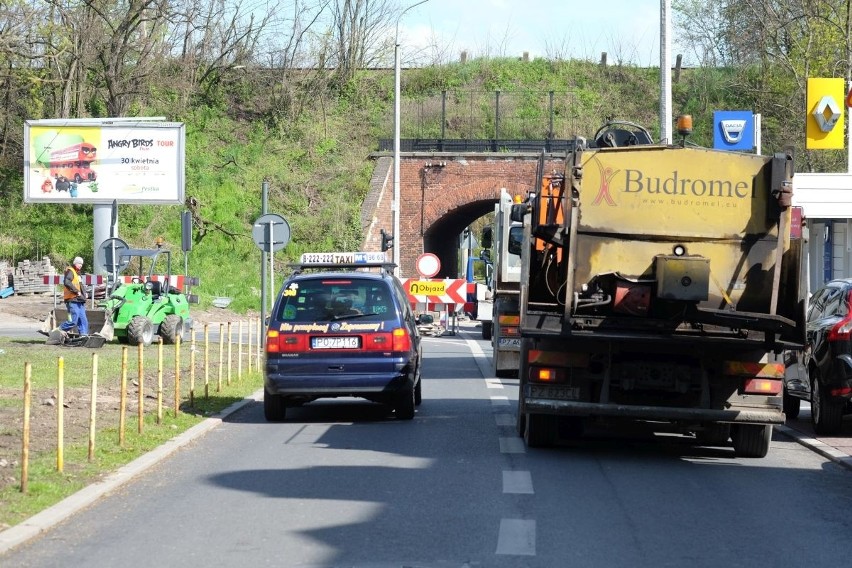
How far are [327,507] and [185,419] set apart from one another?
582 cm

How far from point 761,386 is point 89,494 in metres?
6.05

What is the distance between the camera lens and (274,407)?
15.0m

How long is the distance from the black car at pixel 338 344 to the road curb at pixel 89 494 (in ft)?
3.52

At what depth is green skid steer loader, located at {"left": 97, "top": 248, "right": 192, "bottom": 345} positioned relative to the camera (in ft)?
86.2

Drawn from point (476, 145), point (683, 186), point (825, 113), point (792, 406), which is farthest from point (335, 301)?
point (476, 145)

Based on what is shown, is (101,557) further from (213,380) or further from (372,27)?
(372,27)

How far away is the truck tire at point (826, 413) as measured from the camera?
46.3 ft

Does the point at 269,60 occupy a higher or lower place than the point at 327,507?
higher

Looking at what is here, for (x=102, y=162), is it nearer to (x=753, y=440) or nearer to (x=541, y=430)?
(x=541, y=430)

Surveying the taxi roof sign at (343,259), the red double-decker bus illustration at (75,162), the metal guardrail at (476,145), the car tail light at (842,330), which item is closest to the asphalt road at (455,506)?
the car tail light at (842,330)

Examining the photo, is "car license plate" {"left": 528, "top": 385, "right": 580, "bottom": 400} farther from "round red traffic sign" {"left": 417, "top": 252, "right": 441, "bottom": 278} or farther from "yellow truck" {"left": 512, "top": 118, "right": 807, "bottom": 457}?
"round red traffic sign" {"left": 417, "top": 252, "right": 441, "bottom": 278}

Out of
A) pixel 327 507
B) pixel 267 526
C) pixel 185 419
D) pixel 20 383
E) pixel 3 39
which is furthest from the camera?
pixel 3 39

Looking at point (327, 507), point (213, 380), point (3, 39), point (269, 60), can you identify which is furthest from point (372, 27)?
point (327, 507)

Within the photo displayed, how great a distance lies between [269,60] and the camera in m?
55.6
